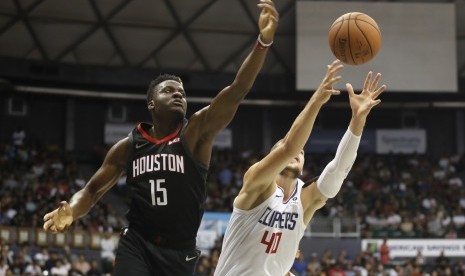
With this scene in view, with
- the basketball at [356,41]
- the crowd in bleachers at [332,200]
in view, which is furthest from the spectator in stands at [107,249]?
the basketball at [356,41]

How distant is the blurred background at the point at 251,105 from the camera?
918 inches

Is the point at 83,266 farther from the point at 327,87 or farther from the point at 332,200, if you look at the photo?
the point at 327,87

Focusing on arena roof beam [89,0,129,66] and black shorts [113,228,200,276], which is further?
arena roof beam [89,0,129,66]

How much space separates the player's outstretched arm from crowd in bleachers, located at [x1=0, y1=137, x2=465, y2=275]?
41.8 ft

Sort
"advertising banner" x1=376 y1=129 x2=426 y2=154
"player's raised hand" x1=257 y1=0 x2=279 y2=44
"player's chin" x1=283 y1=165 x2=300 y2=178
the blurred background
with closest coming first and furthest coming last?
1. "player's raised hand" x1=257 y1=0 x2=279 y2=44
2. "player's chin" x1=283 y1=165 x2=300 y2=178
3. the blurred background
4. "advertising banner" x1=376 y1=129 x2=426 y2=154

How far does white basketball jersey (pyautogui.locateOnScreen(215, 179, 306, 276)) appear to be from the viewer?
18.8 feet

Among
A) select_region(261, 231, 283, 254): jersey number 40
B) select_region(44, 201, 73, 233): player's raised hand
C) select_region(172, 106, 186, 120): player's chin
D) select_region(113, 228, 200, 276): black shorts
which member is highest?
select_region(172, 106, 186, 120): player's chin

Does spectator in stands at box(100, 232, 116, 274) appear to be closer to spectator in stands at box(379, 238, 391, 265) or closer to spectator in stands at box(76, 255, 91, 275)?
spectator in stands at box(76, 255, 91, 275)

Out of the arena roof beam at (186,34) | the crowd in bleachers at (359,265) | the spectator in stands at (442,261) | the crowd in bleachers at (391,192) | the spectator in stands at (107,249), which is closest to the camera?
the spectator in stands at (107,249)

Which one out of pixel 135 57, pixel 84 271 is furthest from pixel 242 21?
pixel 84 271

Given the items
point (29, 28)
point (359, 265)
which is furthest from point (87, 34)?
point (359, 265)

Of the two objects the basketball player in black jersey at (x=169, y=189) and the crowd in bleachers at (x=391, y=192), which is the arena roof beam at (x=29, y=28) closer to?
the crowd in bleachers at (x=391, y=192)

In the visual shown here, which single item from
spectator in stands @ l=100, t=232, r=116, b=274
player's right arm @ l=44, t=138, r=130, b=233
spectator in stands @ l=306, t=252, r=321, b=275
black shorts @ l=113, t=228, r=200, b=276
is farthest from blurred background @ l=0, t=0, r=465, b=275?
black shorts @ l=113, t=228, r=200, b=276

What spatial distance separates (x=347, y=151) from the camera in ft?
18.1
